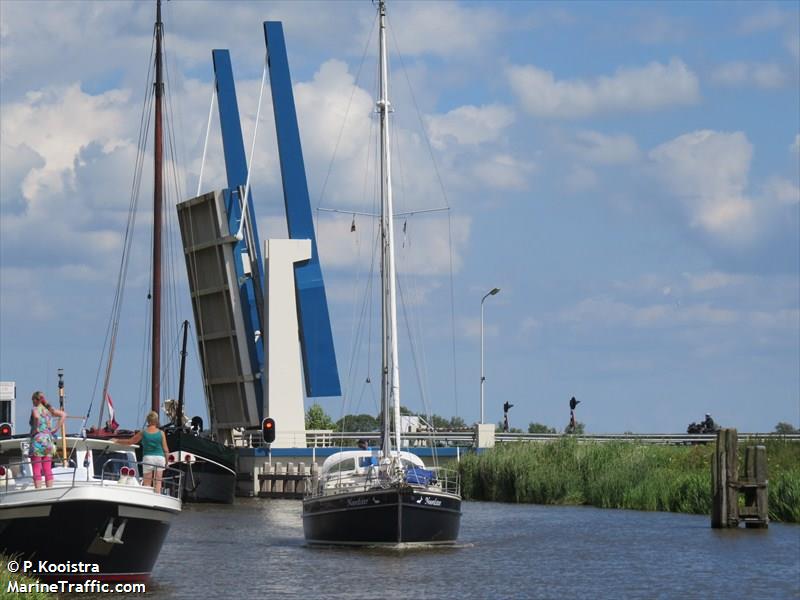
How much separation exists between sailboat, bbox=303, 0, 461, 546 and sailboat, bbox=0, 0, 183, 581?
7.08 m

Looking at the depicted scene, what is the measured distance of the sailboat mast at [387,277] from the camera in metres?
31.5

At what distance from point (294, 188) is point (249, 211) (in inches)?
64.2

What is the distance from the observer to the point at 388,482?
2914 centimetres

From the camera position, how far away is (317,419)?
79.4m

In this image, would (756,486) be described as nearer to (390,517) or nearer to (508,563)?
(508,563)

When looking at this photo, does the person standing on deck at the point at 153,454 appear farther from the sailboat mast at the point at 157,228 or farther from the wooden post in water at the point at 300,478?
the wooden post in water at the point at 300,478

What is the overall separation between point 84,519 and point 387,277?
12.5m

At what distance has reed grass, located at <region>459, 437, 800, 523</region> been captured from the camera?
134ft

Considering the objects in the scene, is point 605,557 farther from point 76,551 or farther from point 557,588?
point 76,551

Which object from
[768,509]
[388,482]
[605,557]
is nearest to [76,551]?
[388,482]

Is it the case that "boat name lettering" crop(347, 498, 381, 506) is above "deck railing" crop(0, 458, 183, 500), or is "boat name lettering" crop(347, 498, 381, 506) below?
below

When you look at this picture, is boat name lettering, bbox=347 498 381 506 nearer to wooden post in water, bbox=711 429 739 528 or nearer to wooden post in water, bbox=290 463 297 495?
wooden post in water, bbox=711 429 739 528

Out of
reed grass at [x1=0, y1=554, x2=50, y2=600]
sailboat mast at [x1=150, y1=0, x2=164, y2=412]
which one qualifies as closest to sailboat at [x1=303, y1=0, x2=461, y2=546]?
reed grass at [x1=0, y1=554, x2=50, y2=600]

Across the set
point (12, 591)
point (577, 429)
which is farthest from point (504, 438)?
point (12, 591)
